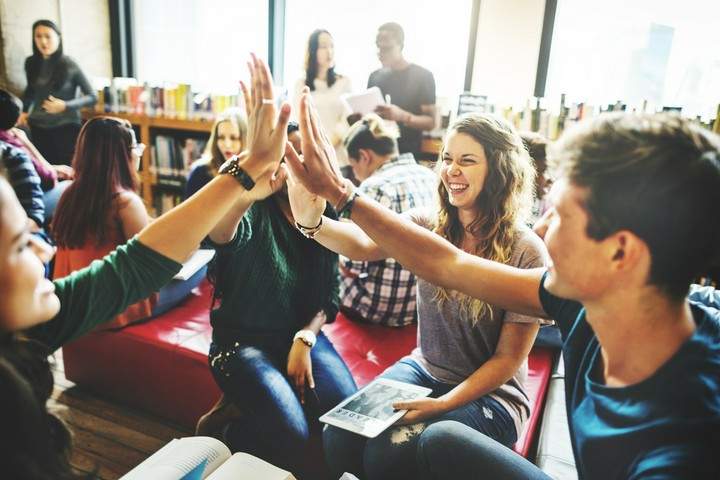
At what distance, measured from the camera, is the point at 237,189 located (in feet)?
3.51

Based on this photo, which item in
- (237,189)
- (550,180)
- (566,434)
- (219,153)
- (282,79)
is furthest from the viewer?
(282,79)

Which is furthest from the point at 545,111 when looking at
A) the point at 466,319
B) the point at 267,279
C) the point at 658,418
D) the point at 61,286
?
the point at 61,286

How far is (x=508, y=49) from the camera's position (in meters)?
4.07

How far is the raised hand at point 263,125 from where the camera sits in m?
1.09

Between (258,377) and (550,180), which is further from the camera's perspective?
(550,180)

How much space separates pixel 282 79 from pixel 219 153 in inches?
96.3

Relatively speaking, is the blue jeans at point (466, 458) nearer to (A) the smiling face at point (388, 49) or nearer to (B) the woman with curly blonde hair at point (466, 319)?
(B) the woman with curly blonde hair at point (466, 319)

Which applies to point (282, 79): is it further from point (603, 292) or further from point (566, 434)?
point (603, 292)

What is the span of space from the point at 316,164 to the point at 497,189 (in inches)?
27.1

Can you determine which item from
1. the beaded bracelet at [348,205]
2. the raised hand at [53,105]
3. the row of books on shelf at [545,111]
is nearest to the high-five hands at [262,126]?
the beaded bracelet at [348,205]

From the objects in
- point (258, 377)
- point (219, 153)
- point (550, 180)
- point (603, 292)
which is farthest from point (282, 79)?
point (603, 292)

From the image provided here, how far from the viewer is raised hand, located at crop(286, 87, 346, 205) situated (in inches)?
46.9

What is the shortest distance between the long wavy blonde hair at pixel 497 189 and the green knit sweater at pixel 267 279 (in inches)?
21.4

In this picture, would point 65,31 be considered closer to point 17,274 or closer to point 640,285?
point 17,274
